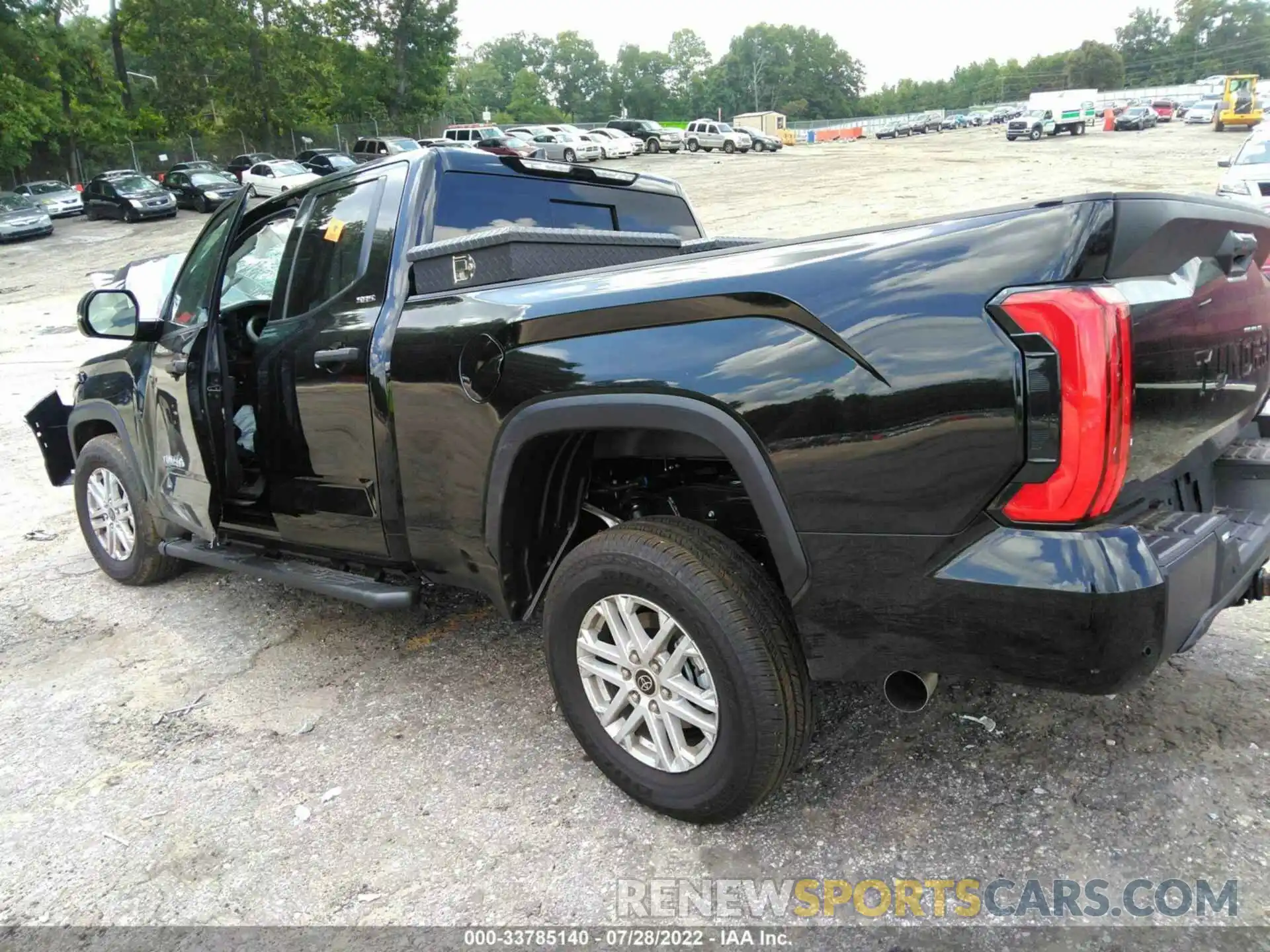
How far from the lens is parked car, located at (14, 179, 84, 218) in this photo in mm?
32531

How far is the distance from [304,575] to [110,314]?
168 cm

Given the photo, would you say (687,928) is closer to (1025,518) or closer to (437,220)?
(1025,518)

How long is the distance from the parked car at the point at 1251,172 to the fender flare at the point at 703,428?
39.0ft

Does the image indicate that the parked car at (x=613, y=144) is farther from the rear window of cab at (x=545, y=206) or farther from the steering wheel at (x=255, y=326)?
the steering wheel at (x=255, y=326)

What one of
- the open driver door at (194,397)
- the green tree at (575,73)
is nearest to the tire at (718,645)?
the open driver door at (194,397)

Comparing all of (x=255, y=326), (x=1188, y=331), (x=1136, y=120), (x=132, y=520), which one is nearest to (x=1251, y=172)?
(x=1188, y=331)

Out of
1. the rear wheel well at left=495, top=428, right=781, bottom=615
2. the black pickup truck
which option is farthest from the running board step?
the rear wheel well at left=495, top=428, right=781, bottom=615

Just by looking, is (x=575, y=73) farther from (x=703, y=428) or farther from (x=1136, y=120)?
(x=703, y=428)

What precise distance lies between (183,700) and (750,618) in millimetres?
2477

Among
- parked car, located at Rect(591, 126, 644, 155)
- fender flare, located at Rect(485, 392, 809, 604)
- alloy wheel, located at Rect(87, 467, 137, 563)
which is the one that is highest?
parked car, located at Rect(591, 126, 644, 155)

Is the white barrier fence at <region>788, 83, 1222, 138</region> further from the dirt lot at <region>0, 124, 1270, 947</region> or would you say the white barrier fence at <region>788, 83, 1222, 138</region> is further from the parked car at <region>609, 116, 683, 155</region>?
the dirt lot at <region>0, 124, 1270, 947</region>

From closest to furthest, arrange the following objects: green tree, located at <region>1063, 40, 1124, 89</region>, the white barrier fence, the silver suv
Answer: the silver suv → the white barrier fence → green tree, located at <region>1063, 40, 1124, 89</region>

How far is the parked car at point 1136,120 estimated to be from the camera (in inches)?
2062

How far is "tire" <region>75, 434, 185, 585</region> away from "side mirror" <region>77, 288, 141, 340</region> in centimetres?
66
